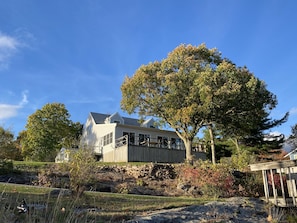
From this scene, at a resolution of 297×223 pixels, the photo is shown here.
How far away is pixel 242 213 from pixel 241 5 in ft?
27.3

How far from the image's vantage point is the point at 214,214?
282 inches

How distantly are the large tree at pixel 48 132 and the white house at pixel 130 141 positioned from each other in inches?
146

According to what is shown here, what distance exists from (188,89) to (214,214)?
1545 cm

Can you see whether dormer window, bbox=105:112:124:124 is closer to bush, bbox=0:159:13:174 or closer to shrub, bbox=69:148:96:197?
bush, bbox=0:159:13:174

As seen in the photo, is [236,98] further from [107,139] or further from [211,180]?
[107,139]

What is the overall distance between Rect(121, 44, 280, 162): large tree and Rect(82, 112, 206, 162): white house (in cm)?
262

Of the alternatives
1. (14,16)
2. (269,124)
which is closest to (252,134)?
(269,124)

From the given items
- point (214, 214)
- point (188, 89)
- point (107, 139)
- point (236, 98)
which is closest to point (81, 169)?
point (214, 214)

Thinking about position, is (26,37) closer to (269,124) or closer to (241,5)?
(241,5)

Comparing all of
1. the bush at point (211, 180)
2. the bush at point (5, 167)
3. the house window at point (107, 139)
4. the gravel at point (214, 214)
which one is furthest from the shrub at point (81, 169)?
the house window at point (107, 139)

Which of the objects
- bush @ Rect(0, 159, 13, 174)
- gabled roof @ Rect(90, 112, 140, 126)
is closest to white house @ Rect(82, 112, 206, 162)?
gabled roof @ Rect(90, 112, 140, 126)

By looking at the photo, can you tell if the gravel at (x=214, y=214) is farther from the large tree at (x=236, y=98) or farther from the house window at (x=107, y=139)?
the house window at (x=107, y=139)

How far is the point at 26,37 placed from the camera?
12.4 m

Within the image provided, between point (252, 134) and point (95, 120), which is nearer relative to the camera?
point (252, 134)
